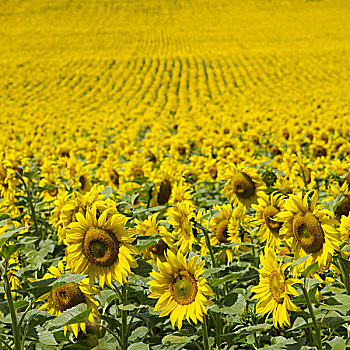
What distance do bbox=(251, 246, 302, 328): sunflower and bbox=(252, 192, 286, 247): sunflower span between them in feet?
1.63

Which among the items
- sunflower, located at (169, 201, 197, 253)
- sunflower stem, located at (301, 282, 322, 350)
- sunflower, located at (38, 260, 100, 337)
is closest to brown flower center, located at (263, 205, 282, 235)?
sunflower, located at (169, 201, 197, 253)

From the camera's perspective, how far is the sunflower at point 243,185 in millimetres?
3295

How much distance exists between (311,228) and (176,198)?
1475 millimetres

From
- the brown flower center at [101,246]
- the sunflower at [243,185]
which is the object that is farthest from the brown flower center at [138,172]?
the brown flower center at [101,246]

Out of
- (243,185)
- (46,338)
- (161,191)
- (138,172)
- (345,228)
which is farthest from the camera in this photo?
(138,172)

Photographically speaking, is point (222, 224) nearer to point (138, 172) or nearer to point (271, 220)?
point (271, 220)

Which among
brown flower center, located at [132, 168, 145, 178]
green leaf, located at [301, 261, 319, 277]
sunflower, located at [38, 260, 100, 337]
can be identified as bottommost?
brown flower center, located at [132, 168, 145, 178]

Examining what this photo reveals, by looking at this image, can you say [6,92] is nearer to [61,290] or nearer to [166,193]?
[166,193]

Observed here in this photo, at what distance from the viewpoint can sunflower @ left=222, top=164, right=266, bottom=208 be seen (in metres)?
3.30

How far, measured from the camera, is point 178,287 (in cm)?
197

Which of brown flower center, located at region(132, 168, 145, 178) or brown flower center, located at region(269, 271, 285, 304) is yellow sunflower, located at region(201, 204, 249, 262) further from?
brown flower center, located at region(132, 168, 145, 178)

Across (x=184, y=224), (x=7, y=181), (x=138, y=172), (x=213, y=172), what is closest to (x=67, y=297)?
(x=184, y=224)

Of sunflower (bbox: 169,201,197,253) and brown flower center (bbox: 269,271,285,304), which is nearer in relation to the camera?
brown flower center (bbox: 269,271,285,304)

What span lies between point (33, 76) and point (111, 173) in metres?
21.4
